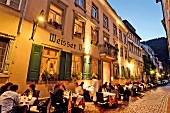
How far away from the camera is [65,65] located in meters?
8.57

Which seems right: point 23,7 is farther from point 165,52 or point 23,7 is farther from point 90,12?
point 165,52

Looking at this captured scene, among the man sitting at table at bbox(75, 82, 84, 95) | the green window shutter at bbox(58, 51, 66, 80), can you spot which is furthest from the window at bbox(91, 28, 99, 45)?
the man sitting at table at bbox(75, 82, 84, 95)

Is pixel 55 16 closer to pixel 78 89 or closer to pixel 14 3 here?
pixel 14 3

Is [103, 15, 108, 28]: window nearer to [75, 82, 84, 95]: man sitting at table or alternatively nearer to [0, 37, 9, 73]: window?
[75, 82, 84, 95]: man sitting at table

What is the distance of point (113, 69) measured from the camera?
49.2 ft

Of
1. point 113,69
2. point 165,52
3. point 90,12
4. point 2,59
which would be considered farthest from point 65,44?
point 165,52

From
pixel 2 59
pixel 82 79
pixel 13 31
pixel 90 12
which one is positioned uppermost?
pixel 90 12

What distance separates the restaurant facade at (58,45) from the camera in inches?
254

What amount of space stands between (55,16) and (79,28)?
2.72 meters

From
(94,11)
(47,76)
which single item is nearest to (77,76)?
(47,76)

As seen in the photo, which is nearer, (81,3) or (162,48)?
(81,3)

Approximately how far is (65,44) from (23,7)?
137 inches

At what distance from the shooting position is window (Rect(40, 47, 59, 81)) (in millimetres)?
7463

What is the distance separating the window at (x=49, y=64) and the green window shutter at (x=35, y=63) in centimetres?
44
